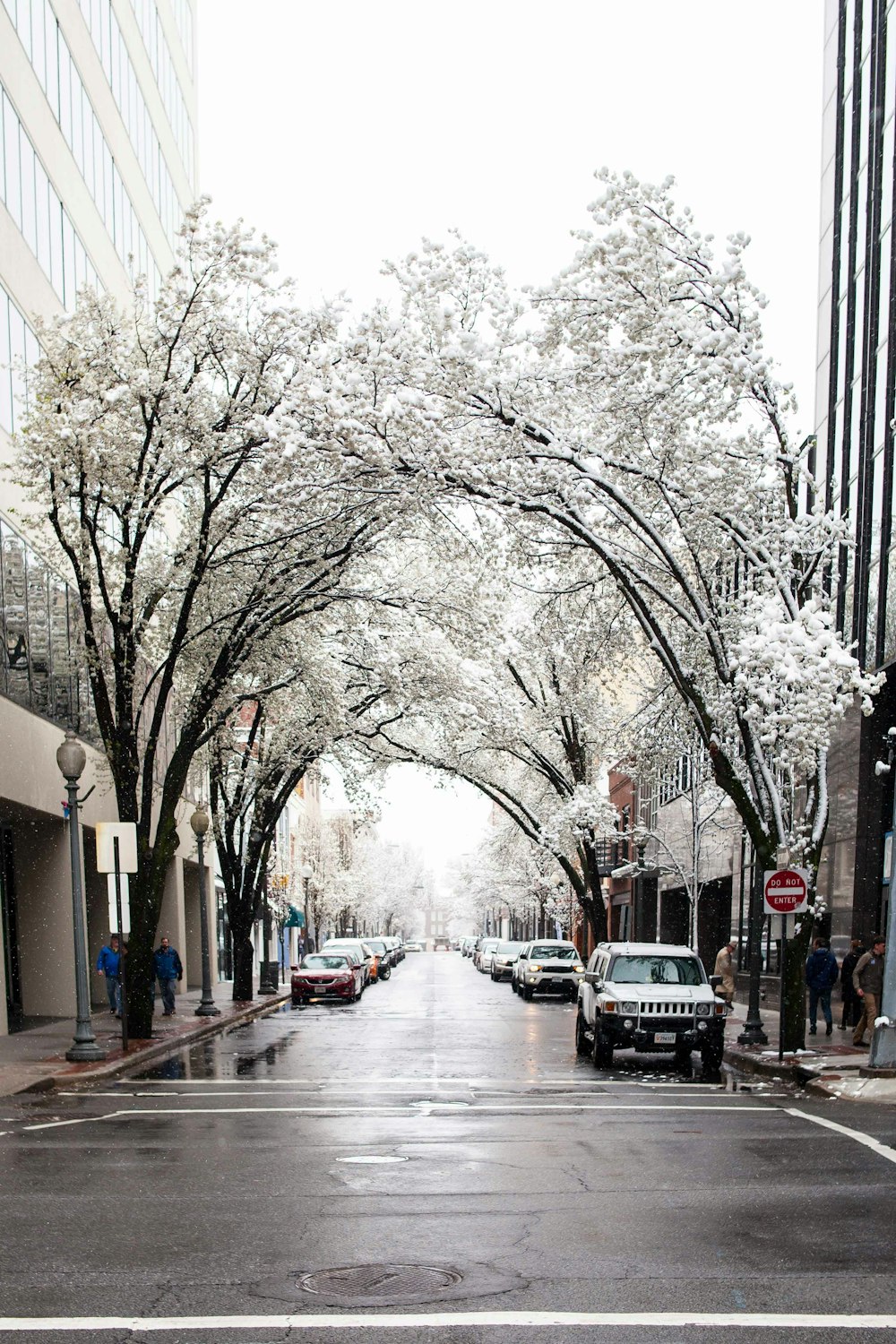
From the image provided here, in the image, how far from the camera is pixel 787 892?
20422 millimetres

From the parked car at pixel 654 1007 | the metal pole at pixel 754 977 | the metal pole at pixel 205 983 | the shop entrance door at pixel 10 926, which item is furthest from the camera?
the metal pole at pixel 205 983

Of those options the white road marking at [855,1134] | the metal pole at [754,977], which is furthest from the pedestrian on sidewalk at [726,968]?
the white road marking at [855,1134]

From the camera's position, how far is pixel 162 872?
2231 cm

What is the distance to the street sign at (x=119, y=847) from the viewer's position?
2100 cm

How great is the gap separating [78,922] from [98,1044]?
334 centimetres

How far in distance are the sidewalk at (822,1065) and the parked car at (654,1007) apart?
0.77 meters

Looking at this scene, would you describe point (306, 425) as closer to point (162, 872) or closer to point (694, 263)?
point (694, 263)

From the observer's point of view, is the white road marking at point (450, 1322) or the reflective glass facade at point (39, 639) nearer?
the white road marking at point (450, 1322)

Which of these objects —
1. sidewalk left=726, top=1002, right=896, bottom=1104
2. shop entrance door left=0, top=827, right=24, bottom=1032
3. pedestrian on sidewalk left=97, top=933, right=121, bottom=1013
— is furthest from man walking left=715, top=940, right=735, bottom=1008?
shop entrance door left=0, top=827, right=24, bottom=1032

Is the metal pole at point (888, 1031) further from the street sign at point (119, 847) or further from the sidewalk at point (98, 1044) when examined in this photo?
the street sign at point (119, 847)

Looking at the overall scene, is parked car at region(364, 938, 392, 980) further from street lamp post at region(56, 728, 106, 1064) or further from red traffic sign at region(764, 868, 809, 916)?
red traffic sign at region(764, 868, 809, 916)

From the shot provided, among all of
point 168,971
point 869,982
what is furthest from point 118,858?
point 869,982

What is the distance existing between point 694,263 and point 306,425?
5.41 meters

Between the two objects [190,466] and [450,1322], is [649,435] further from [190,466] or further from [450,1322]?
[450,1322]
